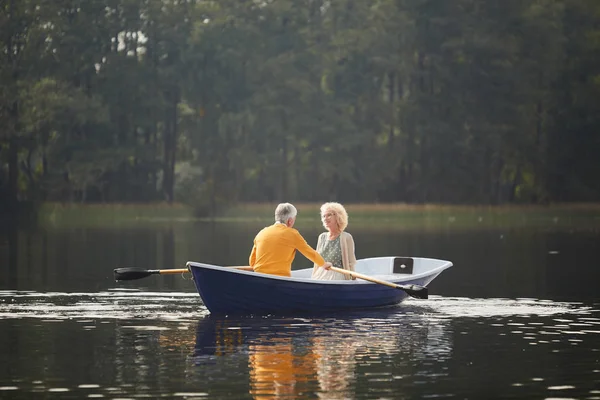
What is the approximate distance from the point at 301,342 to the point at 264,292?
279 cm

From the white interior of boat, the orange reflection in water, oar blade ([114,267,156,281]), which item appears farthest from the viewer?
the white interior of boat

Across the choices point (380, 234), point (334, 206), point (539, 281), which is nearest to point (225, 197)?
point (380, 234)

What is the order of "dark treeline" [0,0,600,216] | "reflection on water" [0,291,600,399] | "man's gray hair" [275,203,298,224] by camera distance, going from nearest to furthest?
"reflection on water" [0,291,600,399] < "man's gray hair" [275,203,298,224] < "dark treeline" [0,0,600,216]

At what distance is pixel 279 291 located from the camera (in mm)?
19062

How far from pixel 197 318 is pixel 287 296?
49.3 inches

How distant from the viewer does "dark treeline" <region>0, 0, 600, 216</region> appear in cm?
7494

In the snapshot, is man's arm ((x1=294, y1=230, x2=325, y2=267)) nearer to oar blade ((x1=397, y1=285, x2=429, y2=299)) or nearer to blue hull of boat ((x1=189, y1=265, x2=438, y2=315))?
blue hull of boat ((x1=189, y1=265, x2=438, y2=315))

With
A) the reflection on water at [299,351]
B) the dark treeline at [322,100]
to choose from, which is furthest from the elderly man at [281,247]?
the dark treeline at [322,100]

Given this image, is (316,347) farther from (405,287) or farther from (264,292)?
(405,287)

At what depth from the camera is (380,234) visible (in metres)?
49.6

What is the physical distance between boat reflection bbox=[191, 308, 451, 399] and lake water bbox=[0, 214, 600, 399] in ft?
0.07

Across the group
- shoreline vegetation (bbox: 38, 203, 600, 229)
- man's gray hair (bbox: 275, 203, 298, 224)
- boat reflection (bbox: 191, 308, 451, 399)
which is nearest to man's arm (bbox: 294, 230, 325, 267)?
man's gray hair (bbox: 275, 203, 298, 224)

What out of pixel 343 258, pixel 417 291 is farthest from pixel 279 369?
pixel 343 258

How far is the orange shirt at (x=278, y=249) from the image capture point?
19.2 m
